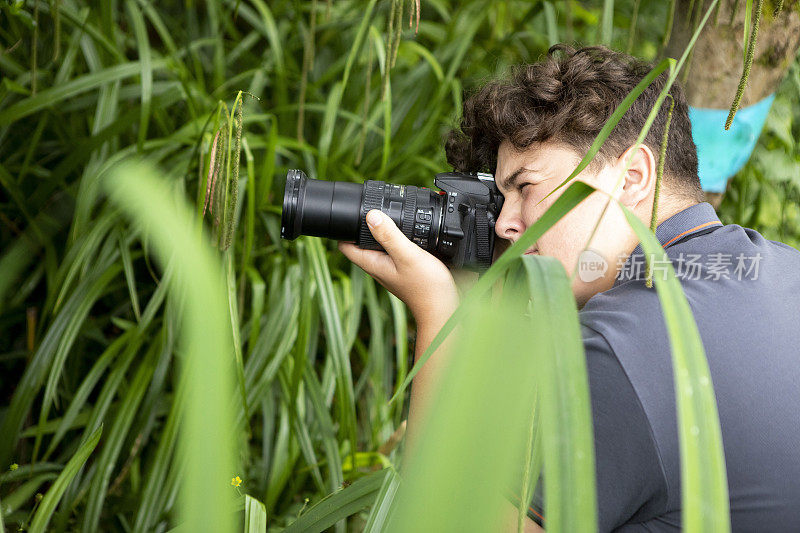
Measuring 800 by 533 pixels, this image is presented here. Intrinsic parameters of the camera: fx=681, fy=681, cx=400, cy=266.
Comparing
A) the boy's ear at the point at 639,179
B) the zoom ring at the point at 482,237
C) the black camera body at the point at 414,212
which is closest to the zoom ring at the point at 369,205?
the black camera body at the point at 414,212

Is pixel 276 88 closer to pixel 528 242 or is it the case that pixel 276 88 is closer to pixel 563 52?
pixel 563 52

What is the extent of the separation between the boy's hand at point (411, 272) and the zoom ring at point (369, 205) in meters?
0.01

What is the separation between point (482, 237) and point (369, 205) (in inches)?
6.0

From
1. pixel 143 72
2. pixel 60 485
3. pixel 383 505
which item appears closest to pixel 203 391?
pixel 383 505

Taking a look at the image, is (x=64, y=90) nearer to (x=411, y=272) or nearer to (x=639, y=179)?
(x=411, y=272)

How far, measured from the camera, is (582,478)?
0.83ft

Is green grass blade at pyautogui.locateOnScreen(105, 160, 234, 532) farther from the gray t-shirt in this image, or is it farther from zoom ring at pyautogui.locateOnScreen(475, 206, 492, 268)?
zoom ring at pyautogui.locateOnScreen(475, 206, 492, 268)

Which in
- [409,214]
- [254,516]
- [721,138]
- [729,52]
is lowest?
[254,516]

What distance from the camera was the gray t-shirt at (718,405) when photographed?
0.56 m

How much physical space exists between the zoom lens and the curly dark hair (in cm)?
14

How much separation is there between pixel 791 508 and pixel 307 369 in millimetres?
639

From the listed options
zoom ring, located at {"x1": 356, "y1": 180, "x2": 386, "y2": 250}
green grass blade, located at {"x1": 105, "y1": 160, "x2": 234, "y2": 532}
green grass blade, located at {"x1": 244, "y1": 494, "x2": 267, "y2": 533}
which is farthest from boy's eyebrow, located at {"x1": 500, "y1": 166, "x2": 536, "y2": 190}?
green grass blade, located at {"x1": 105, "y1": 160, "x2": 234, "y2": 532}

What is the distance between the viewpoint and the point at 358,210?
86cm

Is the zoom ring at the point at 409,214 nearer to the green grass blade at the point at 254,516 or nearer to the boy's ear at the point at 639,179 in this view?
the boy's ear at the point at 639,179
